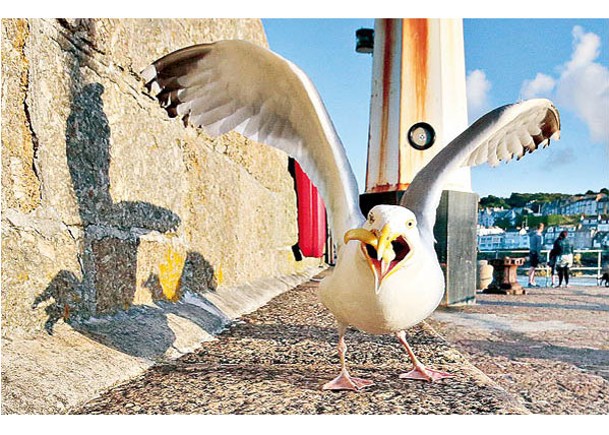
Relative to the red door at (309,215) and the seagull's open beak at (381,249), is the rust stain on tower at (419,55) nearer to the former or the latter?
the red door at (309,215)

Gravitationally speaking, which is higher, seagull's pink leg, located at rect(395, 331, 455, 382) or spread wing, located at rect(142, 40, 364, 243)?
spread wing, located at rect(142, 40, 364, 243)

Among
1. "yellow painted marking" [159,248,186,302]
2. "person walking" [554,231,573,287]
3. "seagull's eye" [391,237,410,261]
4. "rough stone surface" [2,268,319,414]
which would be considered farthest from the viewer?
"person walking" [554,231,573,287]

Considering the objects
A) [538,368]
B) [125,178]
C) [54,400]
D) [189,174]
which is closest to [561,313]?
[538,368]

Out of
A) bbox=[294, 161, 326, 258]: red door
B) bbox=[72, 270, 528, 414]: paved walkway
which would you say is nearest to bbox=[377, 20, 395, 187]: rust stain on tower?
bbox=[294, 161, 326, 258]: red door

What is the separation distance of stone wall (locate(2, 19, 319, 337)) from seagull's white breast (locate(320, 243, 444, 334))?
24.2 inches

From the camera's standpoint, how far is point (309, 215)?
315cm

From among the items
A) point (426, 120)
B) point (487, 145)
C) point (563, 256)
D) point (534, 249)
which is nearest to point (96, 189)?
point (487, 145)

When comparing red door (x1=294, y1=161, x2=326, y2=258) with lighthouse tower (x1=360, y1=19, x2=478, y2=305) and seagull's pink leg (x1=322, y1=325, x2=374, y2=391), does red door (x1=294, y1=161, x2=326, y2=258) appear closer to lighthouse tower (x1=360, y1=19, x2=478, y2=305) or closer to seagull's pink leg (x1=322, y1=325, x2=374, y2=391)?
lighthouse tower (x1=360, y1=19, x2=478, y2=305)

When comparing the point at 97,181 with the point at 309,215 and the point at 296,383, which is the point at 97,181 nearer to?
the point at 296,383

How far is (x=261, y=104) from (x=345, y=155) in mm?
328

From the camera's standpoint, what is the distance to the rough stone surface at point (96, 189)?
1093mm

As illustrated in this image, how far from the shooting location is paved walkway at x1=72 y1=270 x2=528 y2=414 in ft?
3.33

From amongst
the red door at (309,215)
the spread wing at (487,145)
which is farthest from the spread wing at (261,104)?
the red door at (309,215)

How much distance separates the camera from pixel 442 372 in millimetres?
1299
